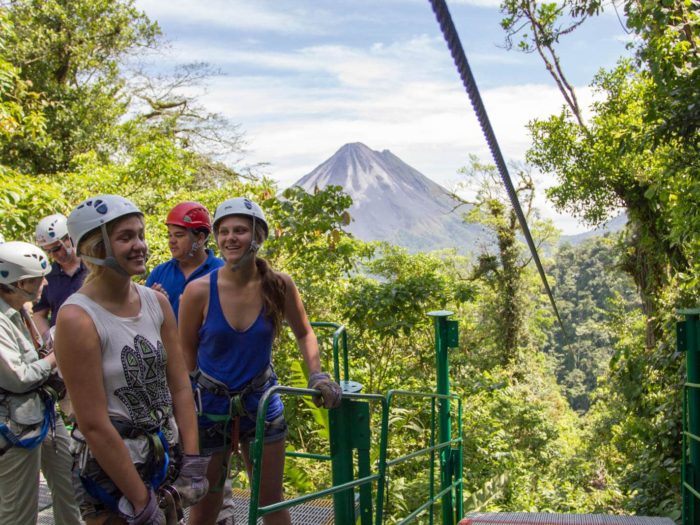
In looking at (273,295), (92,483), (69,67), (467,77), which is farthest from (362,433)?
(69,67)

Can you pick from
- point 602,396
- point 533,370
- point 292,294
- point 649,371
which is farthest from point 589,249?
point 292,294

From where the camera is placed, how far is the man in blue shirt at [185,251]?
116 inches

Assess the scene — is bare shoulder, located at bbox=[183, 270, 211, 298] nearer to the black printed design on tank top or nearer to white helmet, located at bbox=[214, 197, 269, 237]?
white helmet, located at bbox=[214, 197, 269, 237]

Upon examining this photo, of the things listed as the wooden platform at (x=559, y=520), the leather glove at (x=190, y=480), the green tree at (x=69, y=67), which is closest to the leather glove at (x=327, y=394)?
the leather glove at (x=190, y=480)

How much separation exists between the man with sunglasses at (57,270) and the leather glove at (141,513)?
5.55ft

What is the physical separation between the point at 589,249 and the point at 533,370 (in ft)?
120

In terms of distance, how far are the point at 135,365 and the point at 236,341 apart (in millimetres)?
577

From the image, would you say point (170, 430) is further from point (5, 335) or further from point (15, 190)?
point (15, 190)

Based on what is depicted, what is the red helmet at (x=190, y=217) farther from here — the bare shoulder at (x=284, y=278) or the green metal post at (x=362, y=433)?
the green metal post at (x=362, y=433)

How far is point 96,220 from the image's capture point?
5.73 feet

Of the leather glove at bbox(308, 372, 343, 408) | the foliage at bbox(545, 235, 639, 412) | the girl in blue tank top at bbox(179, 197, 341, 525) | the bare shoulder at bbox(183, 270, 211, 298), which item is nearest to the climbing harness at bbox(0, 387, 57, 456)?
the girl in blue tank top at bbox(179, 197, 341, 525)

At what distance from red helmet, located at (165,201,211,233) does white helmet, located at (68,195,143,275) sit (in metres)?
1.20

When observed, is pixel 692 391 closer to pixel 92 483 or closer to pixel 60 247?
pixel 92 483

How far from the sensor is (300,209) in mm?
6957
